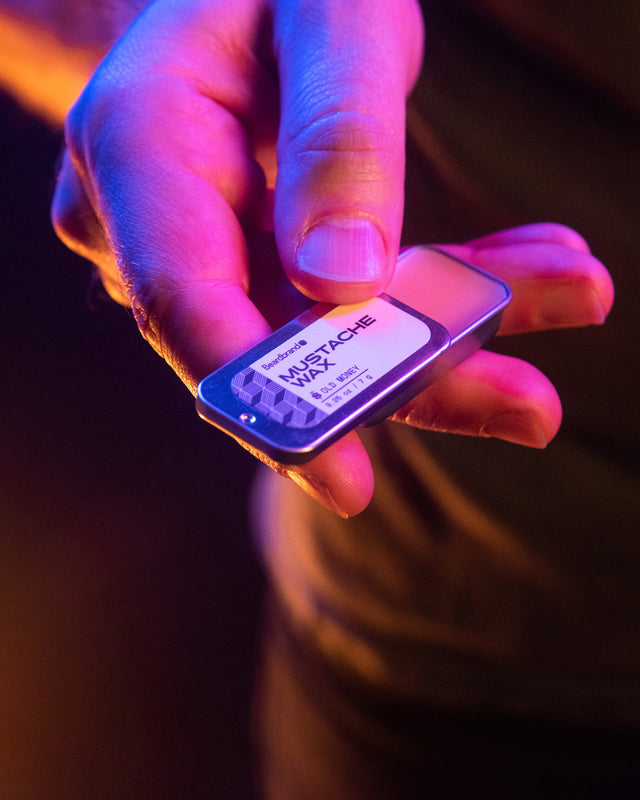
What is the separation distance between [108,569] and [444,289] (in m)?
1.35

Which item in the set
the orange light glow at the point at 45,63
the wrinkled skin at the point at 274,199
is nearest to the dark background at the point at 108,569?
the orange light glow at the point at 45,63

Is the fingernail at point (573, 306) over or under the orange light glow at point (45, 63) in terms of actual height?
under

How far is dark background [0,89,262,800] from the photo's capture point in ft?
5.11

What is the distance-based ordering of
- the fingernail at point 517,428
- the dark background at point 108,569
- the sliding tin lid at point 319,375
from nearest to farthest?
1. the sliding tin lid at point 319,375
2. the fingernail at point 517,428
3. the dark background at point 108,569

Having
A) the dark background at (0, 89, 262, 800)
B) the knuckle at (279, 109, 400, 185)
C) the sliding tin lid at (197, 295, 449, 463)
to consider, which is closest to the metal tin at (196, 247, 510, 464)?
the sliding tin lid at (197, 295, 449, 463)

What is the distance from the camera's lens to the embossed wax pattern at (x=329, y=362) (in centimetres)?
66

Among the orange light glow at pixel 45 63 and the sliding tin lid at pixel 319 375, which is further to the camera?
the orange light glow at pixel 45 63

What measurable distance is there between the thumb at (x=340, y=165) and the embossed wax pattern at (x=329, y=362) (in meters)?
0.04

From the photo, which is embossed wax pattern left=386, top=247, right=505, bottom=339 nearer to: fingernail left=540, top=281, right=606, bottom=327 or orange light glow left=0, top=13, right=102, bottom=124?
fingernail left=540, top=281, right=606, bottom=327

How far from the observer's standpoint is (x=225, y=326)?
68 cm

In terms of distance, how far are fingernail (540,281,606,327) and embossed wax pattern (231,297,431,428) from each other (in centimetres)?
24

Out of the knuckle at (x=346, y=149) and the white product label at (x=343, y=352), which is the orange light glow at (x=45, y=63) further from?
the white product label at (x=343, y=352)

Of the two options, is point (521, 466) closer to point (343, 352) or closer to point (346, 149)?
point (343, 352)

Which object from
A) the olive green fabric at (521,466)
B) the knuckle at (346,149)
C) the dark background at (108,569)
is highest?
the knuckle at (346,149)
